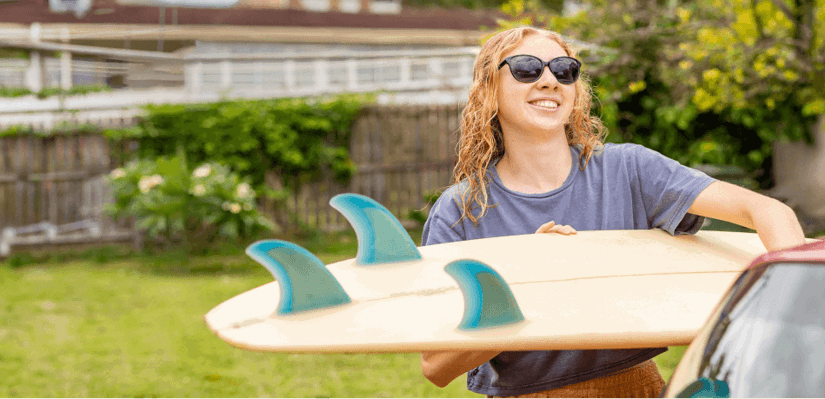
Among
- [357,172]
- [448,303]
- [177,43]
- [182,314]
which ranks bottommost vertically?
[182,314]

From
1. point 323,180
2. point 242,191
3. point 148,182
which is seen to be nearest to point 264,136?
point 323,180

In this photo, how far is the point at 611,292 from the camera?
143cm

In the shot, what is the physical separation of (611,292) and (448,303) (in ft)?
1.10

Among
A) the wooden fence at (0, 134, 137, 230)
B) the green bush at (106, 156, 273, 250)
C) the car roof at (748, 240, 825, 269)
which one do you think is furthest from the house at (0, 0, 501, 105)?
the car roof at (748, 240, 825, 269)

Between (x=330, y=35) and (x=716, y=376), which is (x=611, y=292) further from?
(x=330, y=35)

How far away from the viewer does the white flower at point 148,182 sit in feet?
25.5

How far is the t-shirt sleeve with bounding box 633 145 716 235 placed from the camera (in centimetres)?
162

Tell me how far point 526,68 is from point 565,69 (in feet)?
0.33

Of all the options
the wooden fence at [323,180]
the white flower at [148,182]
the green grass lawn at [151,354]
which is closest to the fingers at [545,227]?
the green grass lawn at [151,354]

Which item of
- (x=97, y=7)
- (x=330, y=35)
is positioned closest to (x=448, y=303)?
(x=330, y=35)

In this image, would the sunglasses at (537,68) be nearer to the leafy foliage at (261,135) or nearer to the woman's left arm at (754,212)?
the woman's left arm at (754,212)

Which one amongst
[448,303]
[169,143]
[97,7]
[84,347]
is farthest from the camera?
[97,7]

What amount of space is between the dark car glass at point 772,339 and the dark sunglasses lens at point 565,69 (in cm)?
83

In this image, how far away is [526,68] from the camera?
5.72ft
